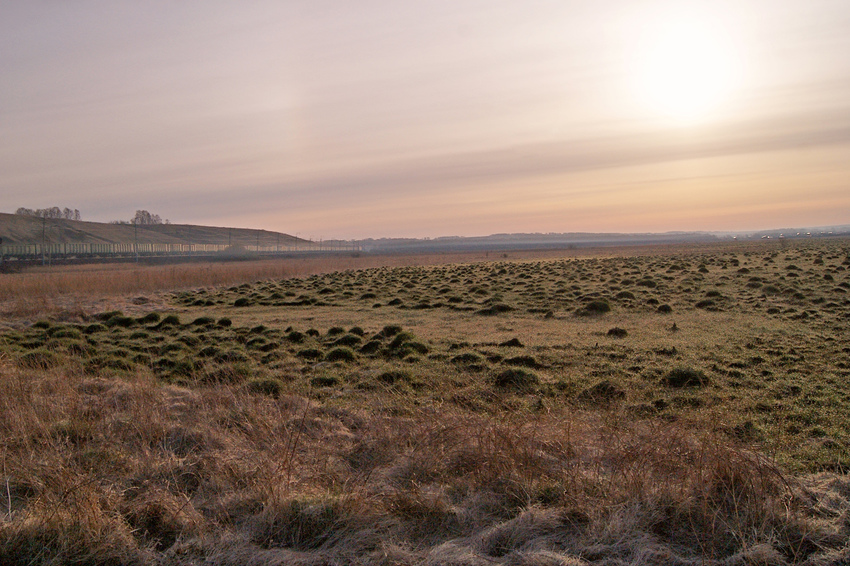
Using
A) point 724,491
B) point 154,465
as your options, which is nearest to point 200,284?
point 154,465

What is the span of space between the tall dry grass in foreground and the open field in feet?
0.07

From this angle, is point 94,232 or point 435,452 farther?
point 94,232

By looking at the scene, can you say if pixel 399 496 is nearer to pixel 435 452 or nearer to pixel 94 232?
pixel 435 452

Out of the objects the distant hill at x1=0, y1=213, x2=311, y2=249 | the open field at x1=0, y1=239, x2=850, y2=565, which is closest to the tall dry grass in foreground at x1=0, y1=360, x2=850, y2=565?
the open field at x1=0, y1=239, x2=850, y2=565

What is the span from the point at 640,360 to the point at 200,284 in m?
31.9

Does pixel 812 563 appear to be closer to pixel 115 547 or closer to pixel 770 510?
pixel 770 510

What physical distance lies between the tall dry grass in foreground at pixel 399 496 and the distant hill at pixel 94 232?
9236cm

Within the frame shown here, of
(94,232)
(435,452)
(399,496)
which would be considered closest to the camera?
(399,496)

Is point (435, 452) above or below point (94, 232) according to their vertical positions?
below

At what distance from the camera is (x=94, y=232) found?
14438 cm

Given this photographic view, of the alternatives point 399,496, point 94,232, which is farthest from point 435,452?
point 94,232

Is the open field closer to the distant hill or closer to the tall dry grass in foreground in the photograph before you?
the tall dry grass in foreground

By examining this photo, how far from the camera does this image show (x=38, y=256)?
256ft

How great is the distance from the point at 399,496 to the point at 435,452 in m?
0.91
